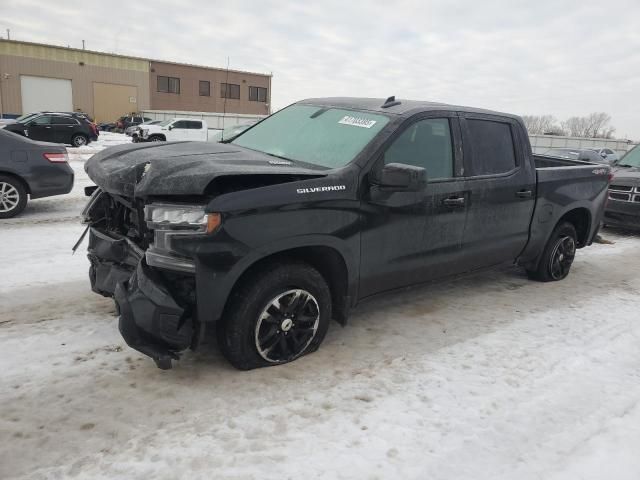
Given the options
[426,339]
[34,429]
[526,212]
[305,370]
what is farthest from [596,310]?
[34,429]

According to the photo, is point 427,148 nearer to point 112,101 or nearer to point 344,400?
point 344,400

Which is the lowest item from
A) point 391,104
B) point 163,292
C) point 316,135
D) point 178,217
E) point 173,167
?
point 163,292

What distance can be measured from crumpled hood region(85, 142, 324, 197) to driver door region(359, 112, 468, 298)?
67cm

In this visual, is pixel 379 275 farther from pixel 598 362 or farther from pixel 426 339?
pixel 598 362

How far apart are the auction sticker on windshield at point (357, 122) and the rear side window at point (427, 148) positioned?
0.88ft

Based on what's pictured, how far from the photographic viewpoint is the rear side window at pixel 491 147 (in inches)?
178

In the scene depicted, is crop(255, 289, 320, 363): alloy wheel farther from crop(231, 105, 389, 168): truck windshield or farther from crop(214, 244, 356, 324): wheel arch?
crop(231, 105, 389, 168): truck windshield

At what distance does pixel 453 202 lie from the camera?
4.21 metres

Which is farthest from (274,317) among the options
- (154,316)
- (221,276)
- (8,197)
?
(8,197)

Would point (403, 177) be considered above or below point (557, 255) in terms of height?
above

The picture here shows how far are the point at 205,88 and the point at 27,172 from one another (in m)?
52.6

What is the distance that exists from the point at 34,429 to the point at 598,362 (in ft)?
12.5

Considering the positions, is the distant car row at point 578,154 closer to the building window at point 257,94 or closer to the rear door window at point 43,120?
the rear door window at point 43,120

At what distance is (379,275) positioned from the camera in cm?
387
